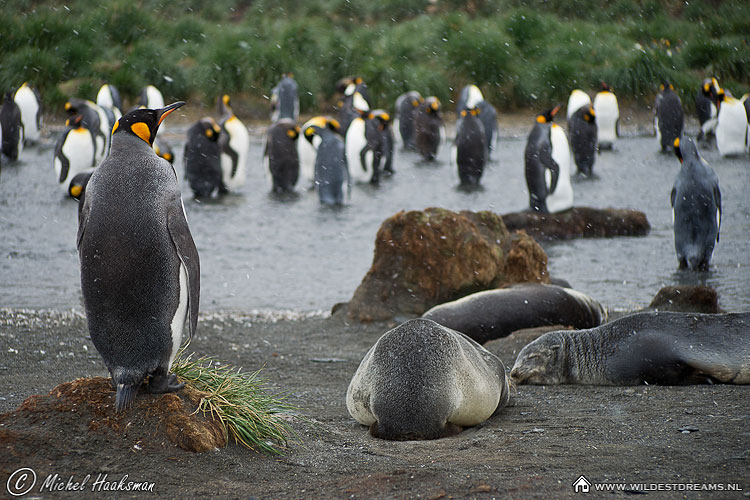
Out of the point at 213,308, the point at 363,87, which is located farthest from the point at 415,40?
the point at 213,308

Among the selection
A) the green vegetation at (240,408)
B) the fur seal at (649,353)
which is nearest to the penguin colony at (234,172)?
the green vegetation at (240,408)

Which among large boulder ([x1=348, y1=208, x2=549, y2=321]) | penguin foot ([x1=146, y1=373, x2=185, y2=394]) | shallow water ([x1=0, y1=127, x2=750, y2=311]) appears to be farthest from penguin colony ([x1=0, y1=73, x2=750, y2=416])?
large boulder ([x1=348, y1=208, x2=549, y2=321])

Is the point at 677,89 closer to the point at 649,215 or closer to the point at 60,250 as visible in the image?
the point at 649,215

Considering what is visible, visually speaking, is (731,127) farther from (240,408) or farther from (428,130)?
(240,408)

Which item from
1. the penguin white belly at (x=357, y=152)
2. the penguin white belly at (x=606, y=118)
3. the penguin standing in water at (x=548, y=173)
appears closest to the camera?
the penguin standing in water at (x=548, y=173)

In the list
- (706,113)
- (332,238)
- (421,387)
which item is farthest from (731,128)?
(421,387)

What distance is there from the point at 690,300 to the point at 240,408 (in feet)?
12.1

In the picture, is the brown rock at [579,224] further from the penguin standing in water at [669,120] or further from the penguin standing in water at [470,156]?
the penguin standing in water at [669,120]

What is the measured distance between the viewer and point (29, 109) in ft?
59.5

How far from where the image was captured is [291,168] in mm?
14539

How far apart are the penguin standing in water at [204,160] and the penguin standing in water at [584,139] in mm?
6694

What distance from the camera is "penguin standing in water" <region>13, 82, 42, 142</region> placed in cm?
1811

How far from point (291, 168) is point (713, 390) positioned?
1120 centimetres

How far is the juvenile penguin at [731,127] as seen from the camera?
1569 cm
